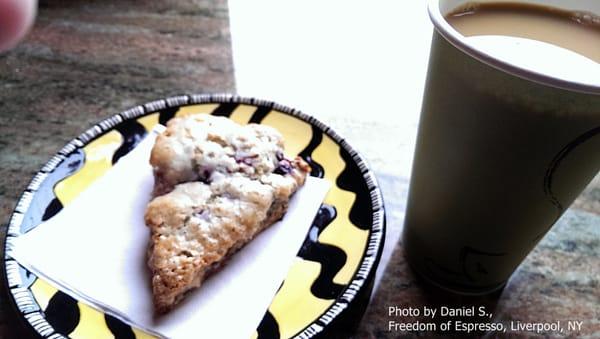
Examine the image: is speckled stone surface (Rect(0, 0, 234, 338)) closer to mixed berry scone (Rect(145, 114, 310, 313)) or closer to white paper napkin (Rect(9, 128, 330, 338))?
white paper napkin (Rect(9, 128, 330, 338))

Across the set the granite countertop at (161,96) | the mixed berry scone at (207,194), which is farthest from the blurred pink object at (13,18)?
the granite countertop at (161,96)

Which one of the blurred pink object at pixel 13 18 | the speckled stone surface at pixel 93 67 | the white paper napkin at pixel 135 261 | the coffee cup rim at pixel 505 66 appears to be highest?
the blurred pink object at pixel 13 18

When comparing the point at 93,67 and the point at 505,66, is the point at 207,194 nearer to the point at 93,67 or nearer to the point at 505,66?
the point at 505,66

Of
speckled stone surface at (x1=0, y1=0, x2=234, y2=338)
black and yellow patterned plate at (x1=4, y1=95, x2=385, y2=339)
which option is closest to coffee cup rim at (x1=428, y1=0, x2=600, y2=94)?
black and yellow patterned plate at (x1=4, y1=95, x2=385, y2=339)

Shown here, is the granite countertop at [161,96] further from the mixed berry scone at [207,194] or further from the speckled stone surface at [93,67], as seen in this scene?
the mixed berry scone at [207,194]

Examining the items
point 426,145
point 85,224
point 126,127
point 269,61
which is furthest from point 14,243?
point 269,61

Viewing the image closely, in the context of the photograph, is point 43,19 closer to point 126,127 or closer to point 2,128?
point 2,128

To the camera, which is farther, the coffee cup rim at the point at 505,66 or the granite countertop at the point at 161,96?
the granite countertop at the point at 161,96
